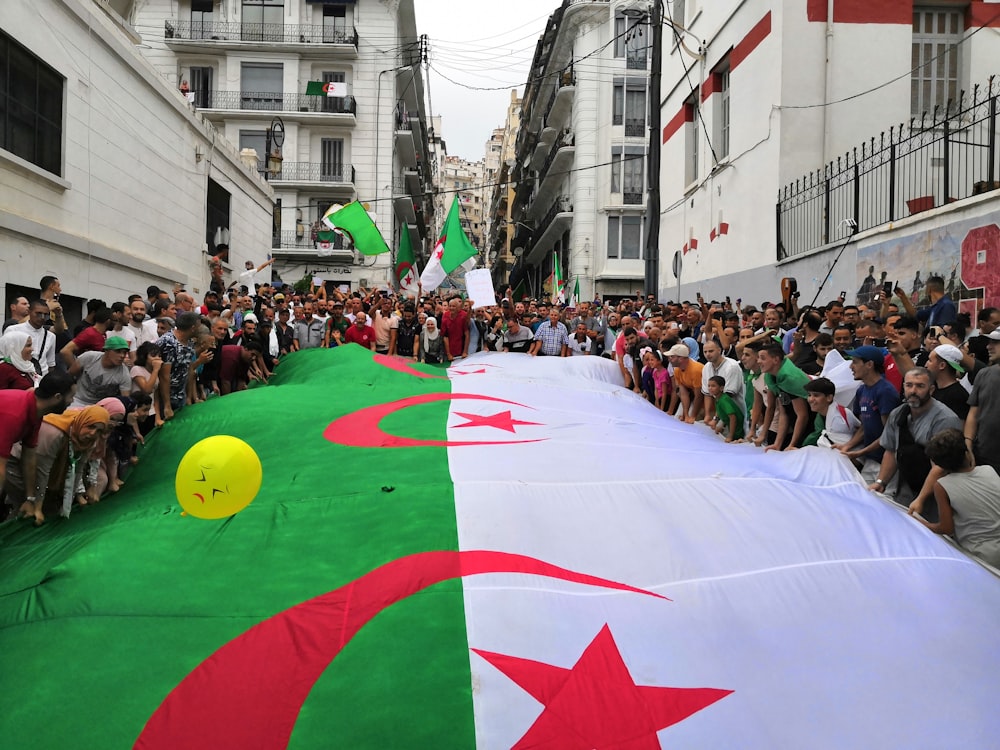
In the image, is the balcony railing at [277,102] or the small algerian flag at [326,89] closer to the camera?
the small algerian flag at [326,89]

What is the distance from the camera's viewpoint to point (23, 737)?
3.25 metres

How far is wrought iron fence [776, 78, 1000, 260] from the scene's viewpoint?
34.2ft

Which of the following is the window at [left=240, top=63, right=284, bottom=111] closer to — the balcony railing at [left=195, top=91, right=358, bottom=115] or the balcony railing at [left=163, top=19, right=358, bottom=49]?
the balcony railing at [left=195, top=91, right=358, bottom=115]

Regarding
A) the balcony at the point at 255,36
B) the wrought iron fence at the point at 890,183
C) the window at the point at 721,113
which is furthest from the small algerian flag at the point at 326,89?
the wrought iron fence at the point at 890,183

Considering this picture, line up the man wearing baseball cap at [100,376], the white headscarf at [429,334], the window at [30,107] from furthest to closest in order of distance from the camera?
the white headscarf at [429,334] → the window at [30,107] → the man wearing baseball cap at [100,376]

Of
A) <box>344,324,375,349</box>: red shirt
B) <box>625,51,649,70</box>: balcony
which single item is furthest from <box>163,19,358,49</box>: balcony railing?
<box>344,324,375,349</box>: red shirt

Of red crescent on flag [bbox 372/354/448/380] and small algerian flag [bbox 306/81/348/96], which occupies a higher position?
small algerian flag [bbox 306/81/348/96]

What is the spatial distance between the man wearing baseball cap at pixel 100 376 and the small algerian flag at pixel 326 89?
31.5 m

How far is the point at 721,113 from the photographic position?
1767 cm

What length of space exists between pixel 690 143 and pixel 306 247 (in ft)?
70.7

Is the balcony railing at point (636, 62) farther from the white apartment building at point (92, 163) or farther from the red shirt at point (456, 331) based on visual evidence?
the red shirt at point (456, 331)

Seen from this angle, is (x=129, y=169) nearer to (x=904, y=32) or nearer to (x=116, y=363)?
(x=116, y=363)

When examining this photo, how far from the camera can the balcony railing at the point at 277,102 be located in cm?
3650

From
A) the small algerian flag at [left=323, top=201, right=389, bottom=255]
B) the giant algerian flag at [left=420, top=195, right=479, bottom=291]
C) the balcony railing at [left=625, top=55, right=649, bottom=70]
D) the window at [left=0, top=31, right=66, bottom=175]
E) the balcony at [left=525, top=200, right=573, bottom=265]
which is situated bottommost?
the giant algerian flag at [left=420, top=195, right=479, bottom=291]
